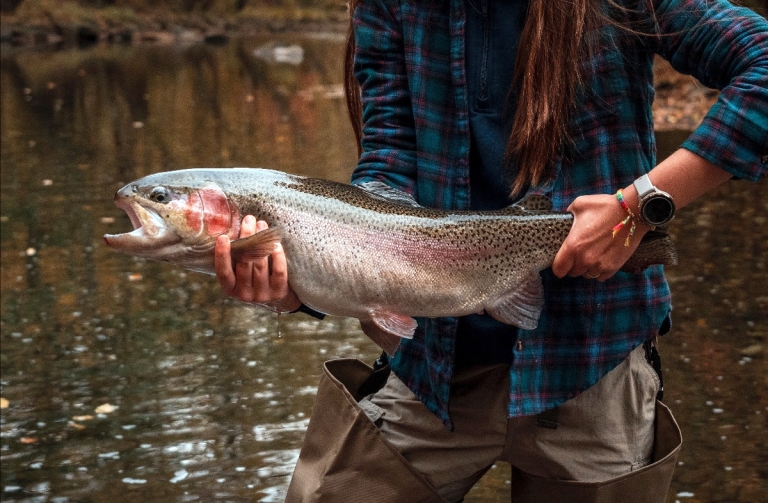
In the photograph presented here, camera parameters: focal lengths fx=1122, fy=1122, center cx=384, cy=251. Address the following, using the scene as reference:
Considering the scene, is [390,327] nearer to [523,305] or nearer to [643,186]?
[523,305]

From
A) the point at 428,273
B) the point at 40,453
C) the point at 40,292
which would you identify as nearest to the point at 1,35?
the point at 40,292

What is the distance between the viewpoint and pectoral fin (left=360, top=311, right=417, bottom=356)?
2059 mm

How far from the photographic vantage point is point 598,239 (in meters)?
1.97

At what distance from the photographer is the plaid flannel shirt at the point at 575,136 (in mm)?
1929

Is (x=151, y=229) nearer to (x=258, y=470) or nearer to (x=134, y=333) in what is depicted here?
(x=258, y=470)

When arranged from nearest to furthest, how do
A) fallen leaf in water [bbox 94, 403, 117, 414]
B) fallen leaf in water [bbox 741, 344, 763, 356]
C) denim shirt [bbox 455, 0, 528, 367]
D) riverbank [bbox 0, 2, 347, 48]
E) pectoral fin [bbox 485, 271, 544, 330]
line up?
pectoral fin [bbox 485, 271, 544, 330] < denim shirt [bbox 455, 0, 528, 367] < fallen leaf in water [bbox 94, 403, 117, 414] < fallen leaf in water [bbox 741, 344, 763, 356] < riverbank [bbox 0, 2, 347, 48]

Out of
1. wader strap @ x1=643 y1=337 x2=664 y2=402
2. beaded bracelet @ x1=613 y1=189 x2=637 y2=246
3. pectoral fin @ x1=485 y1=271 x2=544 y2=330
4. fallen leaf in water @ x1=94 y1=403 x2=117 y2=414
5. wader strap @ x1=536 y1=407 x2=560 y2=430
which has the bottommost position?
fallen leaf in water @ x1=94 y1=403 x2=117 y2=414

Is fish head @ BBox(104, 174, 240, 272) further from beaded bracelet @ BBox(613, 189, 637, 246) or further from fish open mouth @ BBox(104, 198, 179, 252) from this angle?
beaded bracelet @ BBox(613, 189, 637, 246)

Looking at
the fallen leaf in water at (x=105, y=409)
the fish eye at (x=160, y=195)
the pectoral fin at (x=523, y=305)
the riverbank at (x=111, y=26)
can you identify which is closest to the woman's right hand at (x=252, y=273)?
the fish eye at (x=160, y=195)

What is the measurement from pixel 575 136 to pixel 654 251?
0.90ft

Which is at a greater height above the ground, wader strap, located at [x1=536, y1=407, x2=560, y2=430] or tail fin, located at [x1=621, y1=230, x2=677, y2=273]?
tail fin, located at [x1=621, y1=230, x2=677, y2=273]

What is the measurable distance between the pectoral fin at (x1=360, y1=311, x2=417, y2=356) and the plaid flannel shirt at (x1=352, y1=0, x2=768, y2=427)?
0.34 ft

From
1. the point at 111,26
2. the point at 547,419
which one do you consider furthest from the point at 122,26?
the point at 547,419

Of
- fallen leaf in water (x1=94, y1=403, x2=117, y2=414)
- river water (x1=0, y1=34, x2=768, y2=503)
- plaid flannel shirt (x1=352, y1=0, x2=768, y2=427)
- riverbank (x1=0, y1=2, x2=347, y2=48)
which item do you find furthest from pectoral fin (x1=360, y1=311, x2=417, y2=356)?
riverbank (x1=0, y1=2, x2=347, y2=48)
